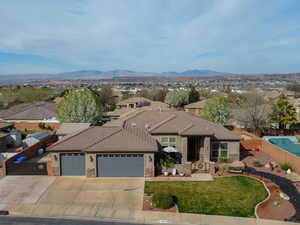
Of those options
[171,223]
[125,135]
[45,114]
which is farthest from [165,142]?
[45,114]

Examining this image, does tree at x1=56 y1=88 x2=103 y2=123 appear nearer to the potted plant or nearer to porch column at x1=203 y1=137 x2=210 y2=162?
the potted plant

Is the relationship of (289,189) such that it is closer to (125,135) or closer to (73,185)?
(125,135)

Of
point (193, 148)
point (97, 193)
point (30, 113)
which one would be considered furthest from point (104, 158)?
point (30, 113)

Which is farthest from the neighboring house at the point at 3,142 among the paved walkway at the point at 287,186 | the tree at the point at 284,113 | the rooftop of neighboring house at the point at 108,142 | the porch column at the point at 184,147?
A: the tree at the point at 284,113

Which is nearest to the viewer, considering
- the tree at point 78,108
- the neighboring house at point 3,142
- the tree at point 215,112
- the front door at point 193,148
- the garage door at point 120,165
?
the garage door at point 120,165

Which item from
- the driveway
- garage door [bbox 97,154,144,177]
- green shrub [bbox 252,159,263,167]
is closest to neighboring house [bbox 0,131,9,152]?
the driveway

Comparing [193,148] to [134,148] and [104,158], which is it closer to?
[134,148]

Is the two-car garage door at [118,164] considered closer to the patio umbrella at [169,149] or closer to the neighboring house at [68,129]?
the patio umbrella at [169,149]
